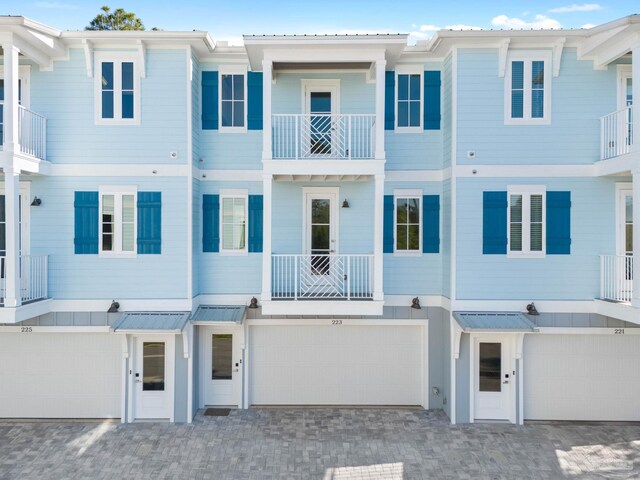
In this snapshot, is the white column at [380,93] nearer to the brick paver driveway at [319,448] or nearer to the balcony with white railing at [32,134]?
the brick paver driveway at [319,448]

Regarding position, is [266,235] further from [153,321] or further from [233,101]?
[233,101]

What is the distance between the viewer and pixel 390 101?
34.5 ft

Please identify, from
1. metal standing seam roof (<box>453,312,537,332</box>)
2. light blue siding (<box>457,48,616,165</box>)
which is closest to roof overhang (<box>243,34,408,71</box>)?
light blue siding (<box>457,48,616,165</box>)

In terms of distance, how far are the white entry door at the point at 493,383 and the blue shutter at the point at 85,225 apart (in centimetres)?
893

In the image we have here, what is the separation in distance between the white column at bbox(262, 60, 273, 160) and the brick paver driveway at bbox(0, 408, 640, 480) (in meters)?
5.98

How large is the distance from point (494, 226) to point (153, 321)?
7.75 metres

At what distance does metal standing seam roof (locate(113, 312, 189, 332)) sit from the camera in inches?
369

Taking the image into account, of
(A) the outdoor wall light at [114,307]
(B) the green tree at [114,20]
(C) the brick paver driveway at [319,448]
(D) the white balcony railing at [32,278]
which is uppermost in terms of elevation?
(B) the green tree at [114,20]

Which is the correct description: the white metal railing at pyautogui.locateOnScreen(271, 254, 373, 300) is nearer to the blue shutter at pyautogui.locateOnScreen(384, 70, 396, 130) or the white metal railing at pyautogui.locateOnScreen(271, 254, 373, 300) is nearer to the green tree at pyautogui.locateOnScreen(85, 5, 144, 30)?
the blue shutter at pyautogui.locateOnScreen(384, 70, 396, 130)

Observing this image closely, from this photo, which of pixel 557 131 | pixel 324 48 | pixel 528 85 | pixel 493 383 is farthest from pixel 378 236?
pixel 528 85

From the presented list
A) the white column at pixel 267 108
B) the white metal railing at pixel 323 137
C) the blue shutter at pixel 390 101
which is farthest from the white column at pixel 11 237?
the blue shutter at pixel 390 101

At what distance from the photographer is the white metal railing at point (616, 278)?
955cm

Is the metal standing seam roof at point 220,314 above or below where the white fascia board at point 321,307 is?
below

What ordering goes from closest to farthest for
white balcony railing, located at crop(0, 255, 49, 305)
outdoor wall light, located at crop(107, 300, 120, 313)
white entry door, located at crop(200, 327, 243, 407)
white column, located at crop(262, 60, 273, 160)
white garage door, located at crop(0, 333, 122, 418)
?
1. white balcony railing, located at crop(0, 255, 49, 305)
2. white column, located at crop(262, 60, 273, 160)
3. outdoor wall light, located at crop(107, 300, 120, 313)
4. white garage door, located at crop(0, 333, 122, 418)
5. white entry door, located at crop(200, 327, 243, 407)
